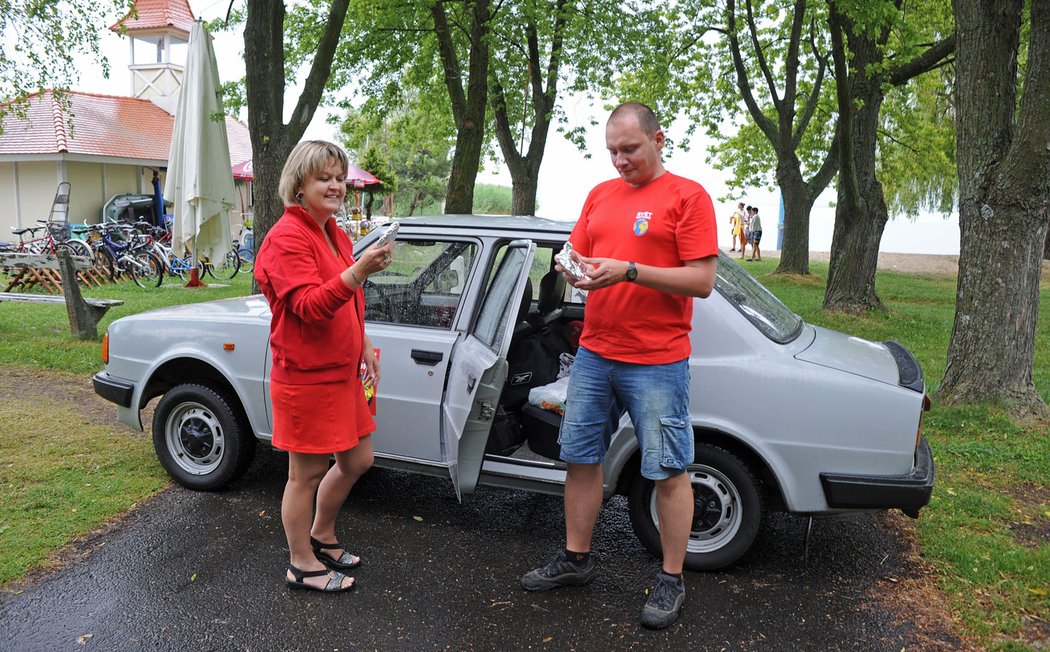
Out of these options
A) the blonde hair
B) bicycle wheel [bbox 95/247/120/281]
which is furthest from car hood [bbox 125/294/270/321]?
bicycle wheel [bbox 95/247/120/281]

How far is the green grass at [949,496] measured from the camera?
391 cm

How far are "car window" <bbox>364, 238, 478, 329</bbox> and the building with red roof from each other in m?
20.0

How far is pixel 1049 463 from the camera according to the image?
568cm

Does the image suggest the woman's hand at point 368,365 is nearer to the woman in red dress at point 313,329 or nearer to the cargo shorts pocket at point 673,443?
the woman in red dress at point 313,329

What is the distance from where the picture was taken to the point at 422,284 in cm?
459

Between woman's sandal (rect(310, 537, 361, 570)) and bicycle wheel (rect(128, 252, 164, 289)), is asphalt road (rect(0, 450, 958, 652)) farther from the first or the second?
bicycle wheel (rect(128, 252, 164, 289))

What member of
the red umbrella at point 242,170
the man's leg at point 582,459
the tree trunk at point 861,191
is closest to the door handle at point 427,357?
the man's leg at point 582,459

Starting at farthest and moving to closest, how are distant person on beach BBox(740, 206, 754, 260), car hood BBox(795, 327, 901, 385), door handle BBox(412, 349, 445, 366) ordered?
distant person on beach BBox(740, 206, 754, 260) < door handle BBox(412, 349, 445, 366) < car hood BBox(795, 327, 901, 385)

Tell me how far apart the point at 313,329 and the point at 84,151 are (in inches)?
906

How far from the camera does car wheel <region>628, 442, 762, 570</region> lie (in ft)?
12.8

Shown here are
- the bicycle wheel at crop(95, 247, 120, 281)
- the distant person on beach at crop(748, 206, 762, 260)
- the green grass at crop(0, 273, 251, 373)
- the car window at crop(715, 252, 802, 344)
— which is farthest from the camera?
the distant person on beach at crop(748, 206, 762, 260)

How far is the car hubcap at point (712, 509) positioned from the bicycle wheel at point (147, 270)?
1436 cm

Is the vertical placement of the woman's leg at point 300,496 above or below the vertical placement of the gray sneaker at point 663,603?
above

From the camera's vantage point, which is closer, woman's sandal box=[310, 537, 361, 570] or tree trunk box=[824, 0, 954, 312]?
woman's sandal box=[310, 537, 361, 570]
